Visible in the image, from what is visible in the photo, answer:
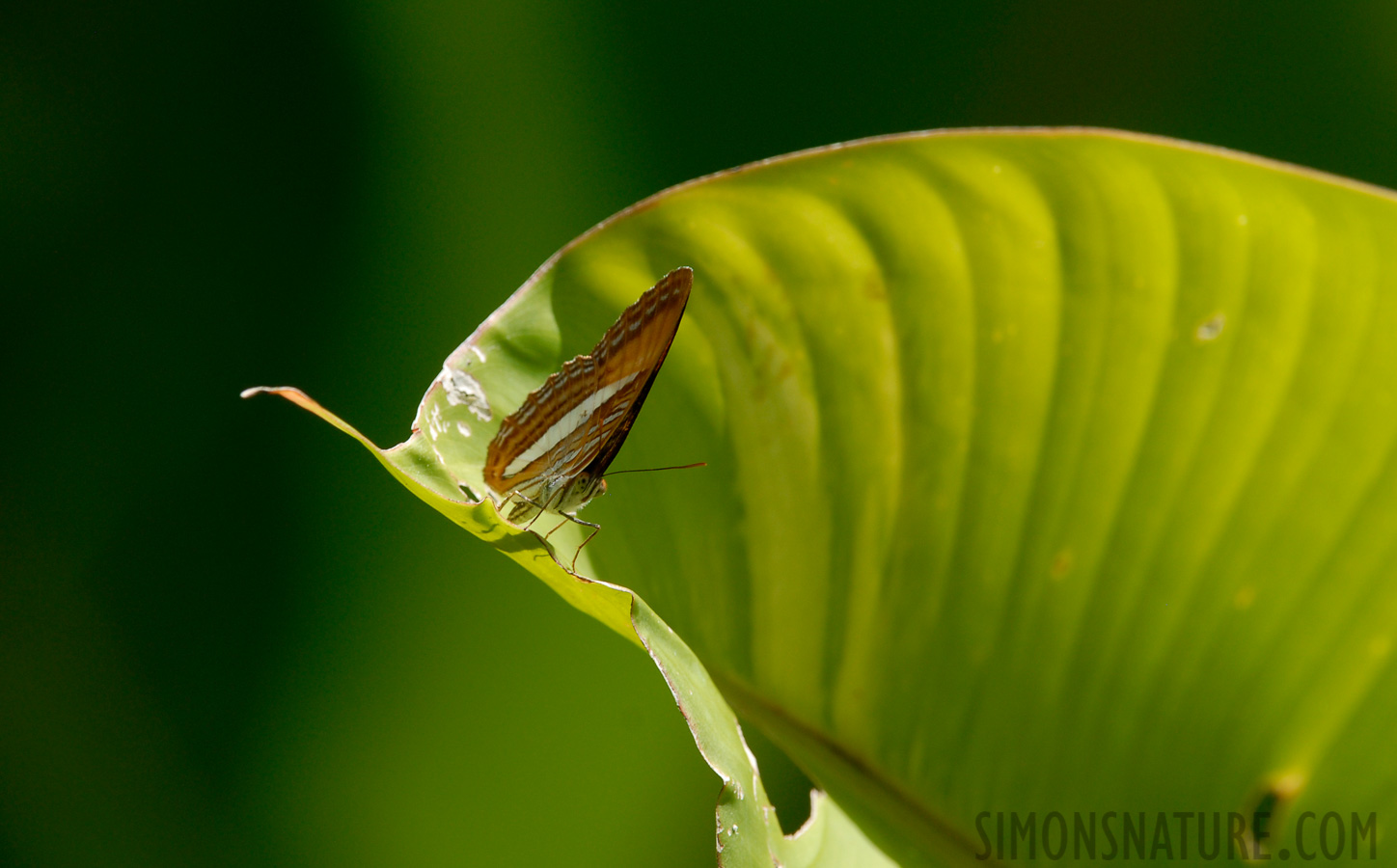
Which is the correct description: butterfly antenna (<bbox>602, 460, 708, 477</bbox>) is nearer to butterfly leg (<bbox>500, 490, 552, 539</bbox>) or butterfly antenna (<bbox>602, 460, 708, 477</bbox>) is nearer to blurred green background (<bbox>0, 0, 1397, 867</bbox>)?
butterfly leg (<bbox>500, 490, 552, 539</bbox>)

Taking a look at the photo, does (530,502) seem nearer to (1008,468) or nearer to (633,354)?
(633,354)

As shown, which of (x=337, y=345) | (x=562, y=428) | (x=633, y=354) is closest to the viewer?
(x=633, y=354)

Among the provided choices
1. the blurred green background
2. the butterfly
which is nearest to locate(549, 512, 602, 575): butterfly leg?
the butterfly

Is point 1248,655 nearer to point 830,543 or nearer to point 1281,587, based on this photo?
point 1281,587

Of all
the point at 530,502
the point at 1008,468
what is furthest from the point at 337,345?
the point at 1008,468

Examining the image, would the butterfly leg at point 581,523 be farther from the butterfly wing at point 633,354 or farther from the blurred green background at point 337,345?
the blurred green background at point 337,345

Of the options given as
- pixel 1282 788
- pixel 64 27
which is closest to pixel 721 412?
pixel 1282 788
